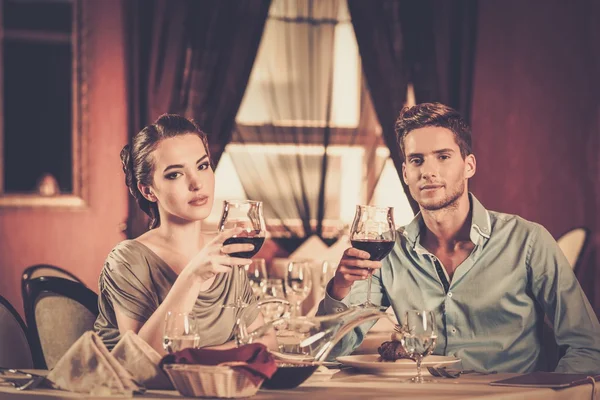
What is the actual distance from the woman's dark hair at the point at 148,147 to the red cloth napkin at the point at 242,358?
77 centimetres

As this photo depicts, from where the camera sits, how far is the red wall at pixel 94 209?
18.4ft

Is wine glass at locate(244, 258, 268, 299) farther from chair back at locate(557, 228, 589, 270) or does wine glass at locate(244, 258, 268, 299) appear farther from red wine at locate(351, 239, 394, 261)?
chair back at locate(557, 228, 589, 270)

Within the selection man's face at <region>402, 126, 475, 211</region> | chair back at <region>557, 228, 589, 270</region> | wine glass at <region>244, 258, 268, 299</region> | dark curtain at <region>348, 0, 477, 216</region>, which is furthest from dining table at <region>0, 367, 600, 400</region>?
dark curtain at <region>348, 0, 477, 216</region>

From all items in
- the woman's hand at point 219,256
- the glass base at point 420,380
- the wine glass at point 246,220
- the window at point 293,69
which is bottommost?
the glass base at point 420,380

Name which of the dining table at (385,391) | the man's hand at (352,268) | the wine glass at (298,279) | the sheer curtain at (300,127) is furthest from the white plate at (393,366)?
the sheer curtain at (300,127)

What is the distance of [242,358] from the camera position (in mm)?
1702

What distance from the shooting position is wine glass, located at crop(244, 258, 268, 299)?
10.3 ft

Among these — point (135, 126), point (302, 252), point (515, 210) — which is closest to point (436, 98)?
point (515, 210)

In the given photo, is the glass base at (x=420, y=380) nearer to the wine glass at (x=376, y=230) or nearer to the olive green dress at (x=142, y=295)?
the wine glass at (x=376, y=230)

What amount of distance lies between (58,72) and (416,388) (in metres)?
4.27

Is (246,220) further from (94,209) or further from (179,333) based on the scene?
(94,209)

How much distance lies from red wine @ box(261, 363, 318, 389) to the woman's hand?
260mm

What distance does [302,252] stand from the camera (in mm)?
5613

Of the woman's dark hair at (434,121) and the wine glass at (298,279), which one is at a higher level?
the woman's dark hair at (434,121)
